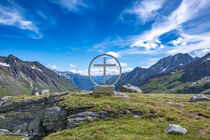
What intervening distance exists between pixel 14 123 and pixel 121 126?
33270 millimetres

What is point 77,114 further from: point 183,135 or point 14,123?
point 14,123

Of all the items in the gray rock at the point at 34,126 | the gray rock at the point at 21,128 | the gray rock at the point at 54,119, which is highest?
the gray rock at the point at 54,119

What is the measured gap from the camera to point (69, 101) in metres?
31.0

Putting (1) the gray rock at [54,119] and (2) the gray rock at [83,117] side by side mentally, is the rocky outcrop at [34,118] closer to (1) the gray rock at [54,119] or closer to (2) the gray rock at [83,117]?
(1) the gray rock at [54,119]

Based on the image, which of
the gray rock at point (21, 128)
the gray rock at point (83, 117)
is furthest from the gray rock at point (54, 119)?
the gray rock at point (21, 128)

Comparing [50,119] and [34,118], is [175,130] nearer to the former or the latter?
[50,119]

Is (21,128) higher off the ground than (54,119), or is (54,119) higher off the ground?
(54,119)

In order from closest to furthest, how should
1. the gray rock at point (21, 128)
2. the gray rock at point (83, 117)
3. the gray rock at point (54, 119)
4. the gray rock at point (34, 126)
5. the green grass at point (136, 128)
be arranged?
the green grass at point (136, 128)
the gray rock at point (83, 117)
the gray rock at point (54, 119)
the gray rock at point (34, 126)
the gray rock at point (21, 128)

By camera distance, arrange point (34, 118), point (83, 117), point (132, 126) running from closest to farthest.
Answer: point (132, 126), point (83, 117), point (34, 118)

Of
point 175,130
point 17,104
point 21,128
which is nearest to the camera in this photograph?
point 175,130

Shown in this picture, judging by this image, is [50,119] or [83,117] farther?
[50,119]

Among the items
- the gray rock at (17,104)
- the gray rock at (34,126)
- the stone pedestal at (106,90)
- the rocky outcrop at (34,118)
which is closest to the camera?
the rocky outcrop at (34,118)

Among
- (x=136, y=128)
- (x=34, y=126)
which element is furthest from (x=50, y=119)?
(x=136, y=128)

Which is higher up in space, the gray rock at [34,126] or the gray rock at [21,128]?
the gray rock at [34,126]
